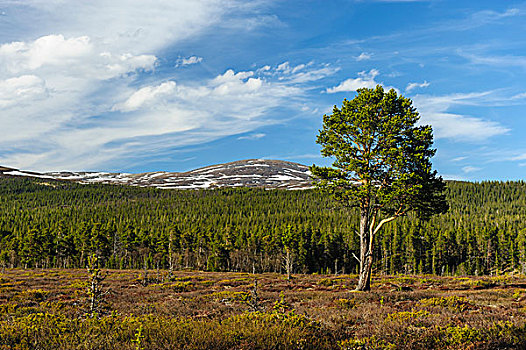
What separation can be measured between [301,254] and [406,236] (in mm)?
30186

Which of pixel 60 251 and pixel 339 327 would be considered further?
pixel 60 251

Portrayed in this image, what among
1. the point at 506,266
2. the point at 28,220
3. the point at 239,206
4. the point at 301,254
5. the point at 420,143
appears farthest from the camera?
the point at 239,206

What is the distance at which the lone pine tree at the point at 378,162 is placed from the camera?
18.2 m

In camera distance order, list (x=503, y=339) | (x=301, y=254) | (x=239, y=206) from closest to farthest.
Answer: (x=503, y=339) → (x=301, y=254) → (x=239, y=206)

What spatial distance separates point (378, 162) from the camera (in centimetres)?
1941

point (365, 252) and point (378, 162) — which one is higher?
point (378, 162)

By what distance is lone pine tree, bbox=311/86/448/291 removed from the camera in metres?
18.2

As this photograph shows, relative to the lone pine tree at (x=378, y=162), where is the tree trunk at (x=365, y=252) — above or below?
below

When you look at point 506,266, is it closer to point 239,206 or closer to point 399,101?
point 399,101

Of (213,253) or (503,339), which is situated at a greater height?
(503,339)

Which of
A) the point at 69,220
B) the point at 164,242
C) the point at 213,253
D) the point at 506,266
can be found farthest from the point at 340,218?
the point at 69,220

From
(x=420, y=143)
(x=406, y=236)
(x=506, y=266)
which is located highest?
(x=420, y=143)

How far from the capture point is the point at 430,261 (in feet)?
313

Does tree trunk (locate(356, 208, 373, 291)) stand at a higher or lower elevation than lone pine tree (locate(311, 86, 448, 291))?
lower
